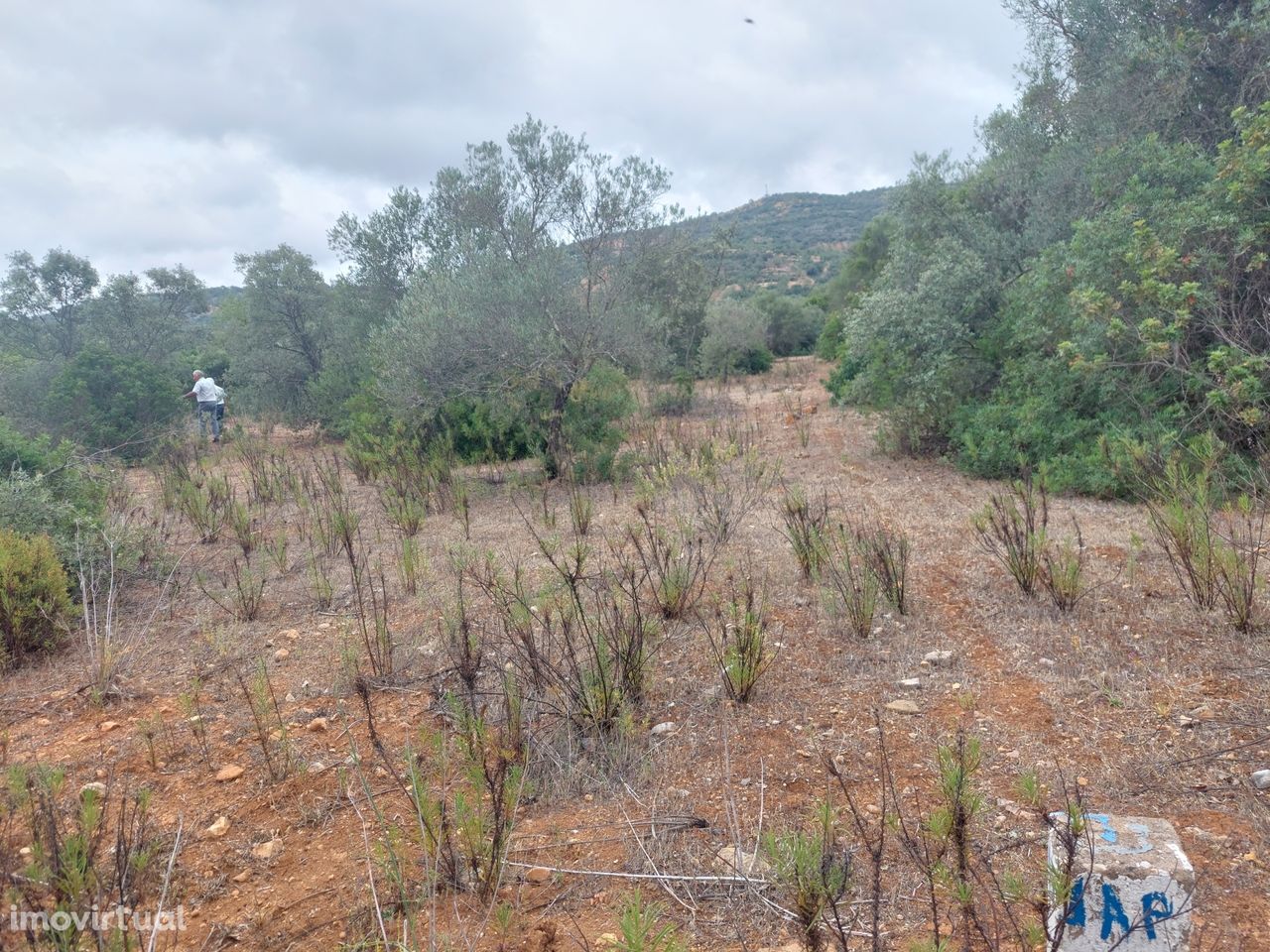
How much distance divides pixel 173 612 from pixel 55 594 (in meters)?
0.69

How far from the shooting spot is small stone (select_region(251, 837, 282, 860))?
8.62ft

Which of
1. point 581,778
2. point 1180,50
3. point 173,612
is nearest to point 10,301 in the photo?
point 173,612

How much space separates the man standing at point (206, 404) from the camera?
13.5 meters

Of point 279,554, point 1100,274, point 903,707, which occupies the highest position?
point 1100,274

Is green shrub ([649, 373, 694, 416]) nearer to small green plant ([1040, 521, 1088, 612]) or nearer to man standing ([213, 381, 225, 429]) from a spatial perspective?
man standing ([213, 381, 225, 429])

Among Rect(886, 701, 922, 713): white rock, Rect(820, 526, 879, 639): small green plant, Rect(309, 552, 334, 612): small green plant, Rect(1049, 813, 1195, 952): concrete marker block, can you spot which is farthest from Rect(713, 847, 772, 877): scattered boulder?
Rect(309, 552, 334, 612): small green plant

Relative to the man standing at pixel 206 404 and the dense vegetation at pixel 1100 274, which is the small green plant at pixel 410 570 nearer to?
the dense vegetation at pixel 1100 274

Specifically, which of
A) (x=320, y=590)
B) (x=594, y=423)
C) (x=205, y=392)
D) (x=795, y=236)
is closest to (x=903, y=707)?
(x=320, y=590)

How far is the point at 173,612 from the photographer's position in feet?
16.7

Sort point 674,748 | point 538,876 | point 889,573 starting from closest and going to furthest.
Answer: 1. point 538,876
2. point 674,748
3. point 889,573

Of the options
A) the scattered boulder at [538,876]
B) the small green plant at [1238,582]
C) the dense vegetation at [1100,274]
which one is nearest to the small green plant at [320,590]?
the scattered boulder at [538,876]

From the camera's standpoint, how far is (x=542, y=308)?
8.91 m

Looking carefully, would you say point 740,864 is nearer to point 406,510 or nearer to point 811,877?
point 811,877

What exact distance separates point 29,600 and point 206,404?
34.4 feet
